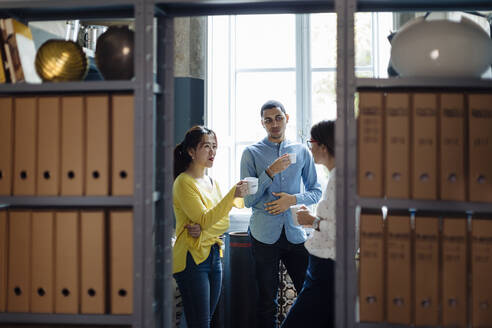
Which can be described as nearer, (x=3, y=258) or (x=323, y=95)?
(x=3, y=258)

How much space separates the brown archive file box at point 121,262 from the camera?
1575mm

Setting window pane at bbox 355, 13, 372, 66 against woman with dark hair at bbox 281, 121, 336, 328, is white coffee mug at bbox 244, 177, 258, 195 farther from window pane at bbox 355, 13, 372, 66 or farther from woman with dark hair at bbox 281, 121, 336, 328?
window pane at bbox 355, 13, 372, 66

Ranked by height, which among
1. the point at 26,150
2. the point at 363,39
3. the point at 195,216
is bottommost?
the point at 195,216

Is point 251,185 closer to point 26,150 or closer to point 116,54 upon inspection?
point 116,54

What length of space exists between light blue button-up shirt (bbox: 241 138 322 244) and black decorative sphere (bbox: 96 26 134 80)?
1166 millimetres

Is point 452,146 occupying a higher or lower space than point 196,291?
higher

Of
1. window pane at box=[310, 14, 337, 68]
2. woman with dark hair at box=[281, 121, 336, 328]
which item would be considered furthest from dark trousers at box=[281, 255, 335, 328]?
window pane at box=[310, 14, 337, 68]

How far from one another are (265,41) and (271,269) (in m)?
2.01

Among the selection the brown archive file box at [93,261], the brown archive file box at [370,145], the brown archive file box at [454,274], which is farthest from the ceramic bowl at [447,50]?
the brown archive file box at [93,261]

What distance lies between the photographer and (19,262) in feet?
5.34

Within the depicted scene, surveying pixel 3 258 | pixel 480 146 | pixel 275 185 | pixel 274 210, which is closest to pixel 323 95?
pixel 275 185

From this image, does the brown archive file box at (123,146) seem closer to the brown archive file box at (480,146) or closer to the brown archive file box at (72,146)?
the brown archive file box at (72,146)

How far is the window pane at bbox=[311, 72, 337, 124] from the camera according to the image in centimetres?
364

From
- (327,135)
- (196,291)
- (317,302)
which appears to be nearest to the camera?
(317,302)
